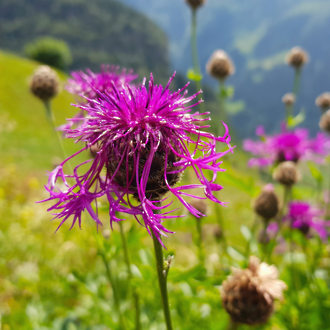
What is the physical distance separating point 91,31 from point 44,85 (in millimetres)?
134314

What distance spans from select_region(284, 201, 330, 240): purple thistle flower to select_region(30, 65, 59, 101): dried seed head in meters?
3.13

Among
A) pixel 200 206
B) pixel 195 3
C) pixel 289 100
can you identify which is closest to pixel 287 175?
pixel 200 206

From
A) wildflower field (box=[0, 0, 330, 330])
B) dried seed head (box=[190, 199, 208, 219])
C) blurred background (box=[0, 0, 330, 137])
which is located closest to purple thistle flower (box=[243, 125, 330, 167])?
wildflower field (box=[0, 0, 330, 330])

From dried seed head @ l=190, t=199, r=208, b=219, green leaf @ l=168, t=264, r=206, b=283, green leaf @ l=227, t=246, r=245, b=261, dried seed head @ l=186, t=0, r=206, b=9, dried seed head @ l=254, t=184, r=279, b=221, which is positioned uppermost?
dried seed head @ l=186, t=0, r=206, b=9

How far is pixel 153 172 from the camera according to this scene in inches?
48.1

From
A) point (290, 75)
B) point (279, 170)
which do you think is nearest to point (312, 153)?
point (279, 170)

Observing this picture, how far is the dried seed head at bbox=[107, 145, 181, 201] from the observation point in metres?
1.21

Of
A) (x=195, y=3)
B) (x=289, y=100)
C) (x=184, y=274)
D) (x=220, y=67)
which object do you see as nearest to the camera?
(x=184, y=274)

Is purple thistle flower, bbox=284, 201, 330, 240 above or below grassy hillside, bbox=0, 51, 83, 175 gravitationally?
below

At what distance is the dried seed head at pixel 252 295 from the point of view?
1.69 metres

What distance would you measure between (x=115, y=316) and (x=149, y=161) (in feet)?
7.94

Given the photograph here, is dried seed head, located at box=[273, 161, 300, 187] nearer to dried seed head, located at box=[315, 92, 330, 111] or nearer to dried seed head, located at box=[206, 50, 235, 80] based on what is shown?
dried seed head, located at box=[206, 50, 235, 80]

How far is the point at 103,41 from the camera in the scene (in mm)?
122250

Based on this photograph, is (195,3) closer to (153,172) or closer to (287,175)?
(287,175)
